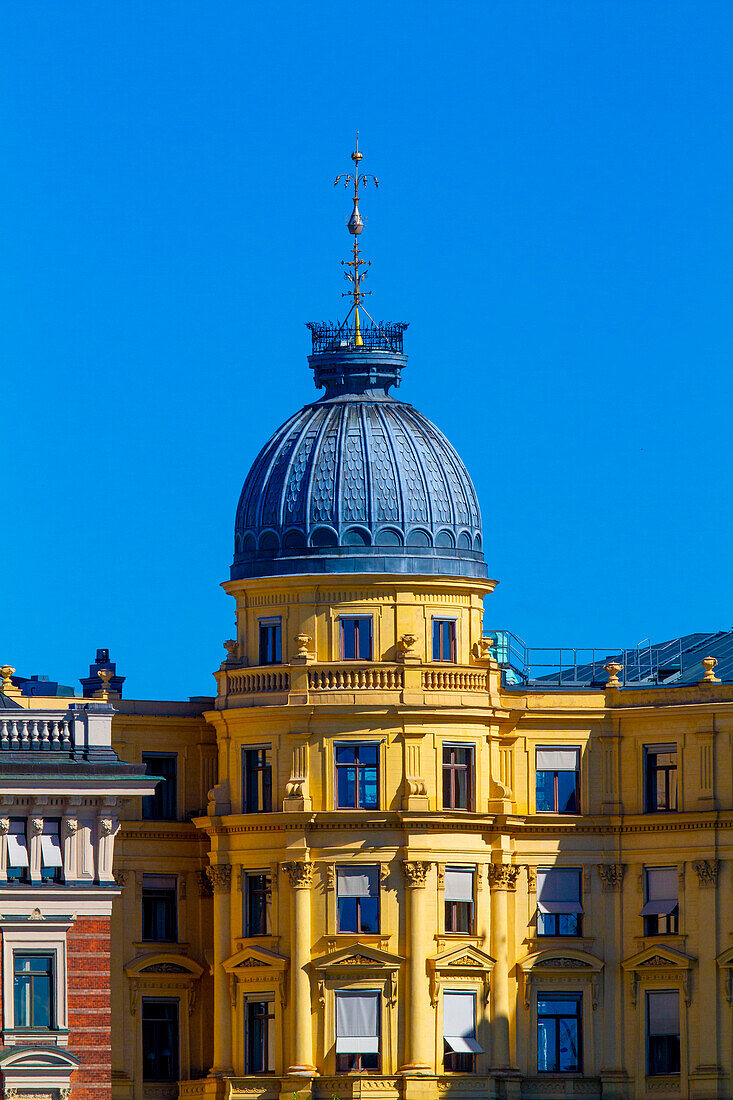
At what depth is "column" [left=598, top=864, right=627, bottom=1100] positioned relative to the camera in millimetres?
148375

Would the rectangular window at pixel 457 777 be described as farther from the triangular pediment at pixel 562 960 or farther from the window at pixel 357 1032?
the window at pixel 357 1032

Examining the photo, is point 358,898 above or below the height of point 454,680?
below

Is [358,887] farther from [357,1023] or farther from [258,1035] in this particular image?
[258,1035]

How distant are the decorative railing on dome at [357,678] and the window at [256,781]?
311 centimetres

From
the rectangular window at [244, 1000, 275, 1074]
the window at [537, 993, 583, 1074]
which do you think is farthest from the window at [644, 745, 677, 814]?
the rectangular window at [244, 1000, 275, 1074]

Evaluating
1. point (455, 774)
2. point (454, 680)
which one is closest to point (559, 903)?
point (455, 774)

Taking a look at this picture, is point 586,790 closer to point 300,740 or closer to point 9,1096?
point 300,740

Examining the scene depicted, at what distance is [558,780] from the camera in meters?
151

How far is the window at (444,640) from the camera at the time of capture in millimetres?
147875

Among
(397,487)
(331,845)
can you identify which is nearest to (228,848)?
(331,845)

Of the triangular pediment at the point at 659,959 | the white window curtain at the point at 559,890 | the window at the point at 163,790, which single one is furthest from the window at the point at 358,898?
the triangular pediment at the point at 659,959

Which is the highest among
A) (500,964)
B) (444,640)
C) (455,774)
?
(444,640)

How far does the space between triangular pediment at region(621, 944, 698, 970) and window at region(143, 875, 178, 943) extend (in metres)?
15.4

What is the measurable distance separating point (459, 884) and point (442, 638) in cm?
821
